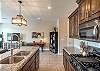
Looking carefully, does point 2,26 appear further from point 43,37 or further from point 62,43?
point 62,43

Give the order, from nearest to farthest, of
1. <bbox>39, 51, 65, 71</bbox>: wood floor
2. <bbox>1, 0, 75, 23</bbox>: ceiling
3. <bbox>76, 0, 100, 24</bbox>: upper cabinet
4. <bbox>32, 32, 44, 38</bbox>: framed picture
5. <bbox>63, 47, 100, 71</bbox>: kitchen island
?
<bbox>63, 47, 100, 71</bbox>: kitchen island, <bbox>76, 0, 100, 24</bbox>: upper cabinet, <bbox>1, 0, 75, 23</bbox>: ceiling, <bbox>39, 51, 65, 71</bbox>: wood floor, <bbox>32, 32, 44, 38</bbox>: framed picture

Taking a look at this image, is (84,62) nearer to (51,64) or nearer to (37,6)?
(37,6)

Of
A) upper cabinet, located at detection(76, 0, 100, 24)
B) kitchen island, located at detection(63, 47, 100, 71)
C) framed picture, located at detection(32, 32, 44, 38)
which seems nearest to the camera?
kitchen island, located at detection(63, 47, 100, 71)

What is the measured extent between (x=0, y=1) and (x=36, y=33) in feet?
31.8

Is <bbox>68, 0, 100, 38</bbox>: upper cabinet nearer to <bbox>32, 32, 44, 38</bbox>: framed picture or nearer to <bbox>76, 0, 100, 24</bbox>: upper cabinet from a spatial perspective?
<bbox>76, 0, 100, 24</bbox>: upper cabinet

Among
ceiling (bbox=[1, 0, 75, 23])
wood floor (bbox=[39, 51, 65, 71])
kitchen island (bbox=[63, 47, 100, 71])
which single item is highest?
ceiling (bbox=[1, 0, 75, 23])

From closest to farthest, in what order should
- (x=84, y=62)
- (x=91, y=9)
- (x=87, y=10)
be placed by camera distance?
(x=84, y=62)
(x=91, y=9)
(x=87, y=10)

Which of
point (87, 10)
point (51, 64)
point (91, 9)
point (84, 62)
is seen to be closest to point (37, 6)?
point (51, 64)

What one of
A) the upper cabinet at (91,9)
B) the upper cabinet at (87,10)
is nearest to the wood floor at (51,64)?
the upper cabinet at (87,10)

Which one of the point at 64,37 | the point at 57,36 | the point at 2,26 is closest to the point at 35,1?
the point at 64,37

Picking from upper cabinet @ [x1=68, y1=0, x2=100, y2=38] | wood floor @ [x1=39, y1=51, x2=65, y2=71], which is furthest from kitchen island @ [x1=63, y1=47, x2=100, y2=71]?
wood floor @ [x1=39, y1=51, x2=65, y2=71]

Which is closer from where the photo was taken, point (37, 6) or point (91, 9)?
point (91, 9)

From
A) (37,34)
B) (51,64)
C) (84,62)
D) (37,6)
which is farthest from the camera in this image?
(37,34)

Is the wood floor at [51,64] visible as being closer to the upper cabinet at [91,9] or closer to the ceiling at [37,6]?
the ceiling at [37,6]
